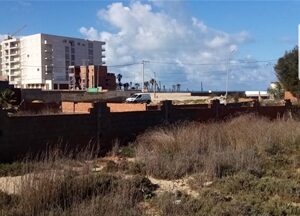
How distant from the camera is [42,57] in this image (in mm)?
149500

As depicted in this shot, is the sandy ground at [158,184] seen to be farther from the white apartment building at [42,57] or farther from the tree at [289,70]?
the white apartment building at [42,57]

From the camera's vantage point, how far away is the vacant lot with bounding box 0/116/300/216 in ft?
26.9

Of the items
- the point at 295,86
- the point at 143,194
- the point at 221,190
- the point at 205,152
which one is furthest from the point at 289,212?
the point at 295,86

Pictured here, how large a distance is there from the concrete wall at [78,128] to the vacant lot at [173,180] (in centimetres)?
153

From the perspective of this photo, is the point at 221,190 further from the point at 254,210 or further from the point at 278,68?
the point at 278,68

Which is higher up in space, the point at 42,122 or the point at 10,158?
the point at 42,122

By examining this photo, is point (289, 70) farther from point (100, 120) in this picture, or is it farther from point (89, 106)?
point (100, 120)

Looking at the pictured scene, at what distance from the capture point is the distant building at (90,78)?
127812 millimetres

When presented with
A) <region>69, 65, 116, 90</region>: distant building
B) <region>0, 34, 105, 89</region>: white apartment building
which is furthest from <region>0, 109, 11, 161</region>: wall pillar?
<region>0, 34, 105, 89</region>: white apartment building

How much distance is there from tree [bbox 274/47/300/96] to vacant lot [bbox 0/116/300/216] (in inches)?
1536

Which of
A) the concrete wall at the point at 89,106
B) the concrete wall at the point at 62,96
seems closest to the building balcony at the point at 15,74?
the concrete wall at the point at 62,96

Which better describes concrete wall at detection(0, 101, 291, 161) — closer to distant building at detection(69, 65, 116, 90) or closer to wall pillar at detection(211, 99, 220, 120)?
wall pillar at detection(211, 99, 220, 120)

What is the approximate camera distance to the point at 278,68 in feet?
189

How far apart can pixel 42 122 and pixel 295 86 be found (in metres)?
43.5
